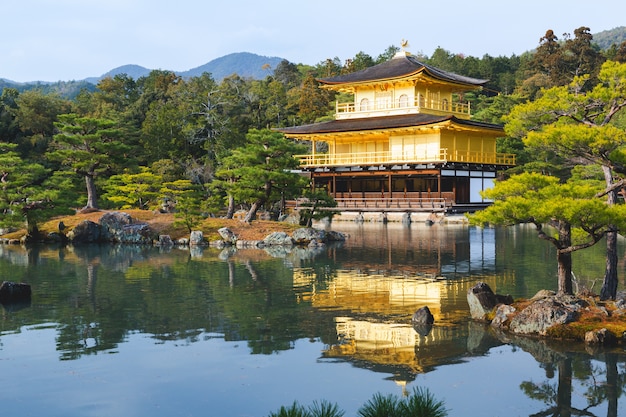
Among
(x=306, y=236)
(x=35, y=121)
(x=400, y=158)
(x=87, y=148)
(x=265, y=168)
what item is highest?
(x=35, y=121)

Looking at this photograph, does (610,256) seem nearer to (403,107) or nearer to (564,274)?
(564,274)

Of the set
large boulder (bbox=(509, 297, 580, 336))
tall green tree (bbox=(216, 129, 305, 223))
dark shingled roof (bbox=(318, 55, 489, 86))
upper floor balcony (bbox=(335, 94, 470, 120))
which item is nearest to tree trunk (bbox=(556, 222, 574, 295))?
large boulder (bbox=(509, 297, 580, 336))

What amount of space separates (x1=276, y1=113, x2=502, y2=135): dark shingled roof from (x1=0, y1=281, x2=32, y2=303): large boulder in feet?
99.2

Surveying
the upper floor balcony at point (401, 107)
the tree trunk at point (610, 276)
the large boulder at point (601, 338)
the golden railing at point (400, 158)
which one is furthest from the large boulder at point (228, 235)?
the upper floor balcony at point (401, 107)

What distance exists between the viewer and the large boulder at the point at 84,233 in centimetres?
3052

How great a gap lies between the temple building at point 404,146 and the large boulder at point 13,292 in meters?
29.1

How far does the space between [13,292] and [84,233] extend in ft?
48.5

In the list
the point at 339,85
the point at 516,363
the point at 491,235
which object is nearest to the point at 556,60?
the point at 339,85

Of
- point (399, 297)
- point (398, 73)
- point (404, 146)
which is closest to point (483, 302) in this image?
point (399, 297)

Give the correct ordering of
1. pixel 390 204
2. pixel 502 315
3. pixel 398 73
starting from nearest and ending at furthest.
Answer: pixel 502 315, pixel 390 204, pixel 398 73

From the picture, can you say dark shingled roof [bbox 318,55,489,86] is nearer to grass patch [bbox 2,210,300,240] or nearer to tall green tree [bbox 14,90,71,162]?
grass patch [bbox 2,210,300,240]

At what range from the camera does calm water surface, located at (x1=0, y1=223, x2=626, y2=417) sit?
9.02 meters

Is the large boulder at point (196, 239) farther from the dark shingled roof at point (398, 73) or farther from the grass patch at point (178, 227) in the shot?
the dark shingled roof at point (398, 73)

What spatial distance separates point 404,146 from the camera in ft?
149
